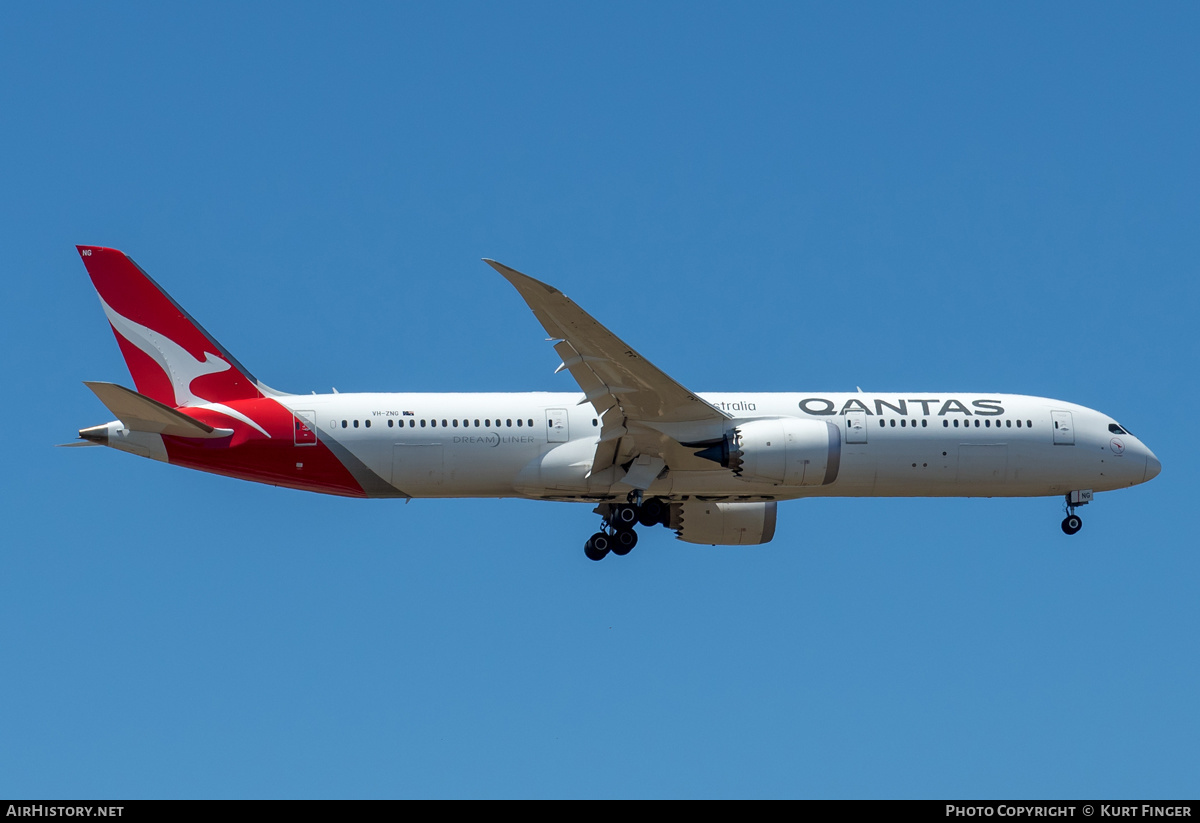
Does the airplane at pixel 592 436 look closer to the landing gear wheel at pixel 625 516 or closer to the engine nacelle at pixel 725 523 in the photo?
the landing gear wheel at pixel 625 516

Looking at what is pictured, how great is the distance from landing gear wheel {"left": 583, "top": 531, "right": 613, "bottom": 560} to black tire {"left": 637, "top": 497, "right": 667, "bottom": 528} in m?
0.94

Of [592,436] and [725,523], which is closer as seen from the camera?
[592,436]

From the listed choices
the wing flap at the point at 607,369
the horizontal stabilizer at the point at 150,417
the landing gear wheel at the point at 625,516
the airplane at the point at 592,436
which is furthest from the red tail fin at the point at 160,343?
the landing gear wheel at the point at 625,516

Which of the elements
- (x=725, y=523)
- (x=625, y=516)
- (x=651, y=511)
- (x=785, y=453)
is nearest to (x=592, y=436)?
(x=625, y=516)

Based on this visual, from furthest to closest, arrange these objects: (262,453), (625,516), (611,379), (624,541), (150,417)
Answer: (624,541)
(625,516)
(262,453)
(611,379)
(150,417)

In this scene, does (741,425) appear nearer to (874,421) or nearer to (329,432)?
(874,421)

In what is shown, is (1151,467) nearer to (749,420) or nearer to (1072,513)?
(1072,513)

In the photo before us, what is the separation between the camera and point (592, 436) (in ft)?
118

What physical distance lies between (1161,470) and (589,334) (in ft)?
55.5

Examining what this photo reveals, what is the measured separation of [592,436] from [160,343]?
10650 mm

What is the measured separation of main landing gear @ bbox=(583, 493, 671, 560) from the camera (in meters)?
36.7

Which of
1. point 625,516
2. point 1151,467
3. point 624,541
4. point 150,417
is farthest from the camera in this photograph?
point 1151,467

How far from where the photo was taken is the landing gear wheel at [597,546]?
3691 cm
